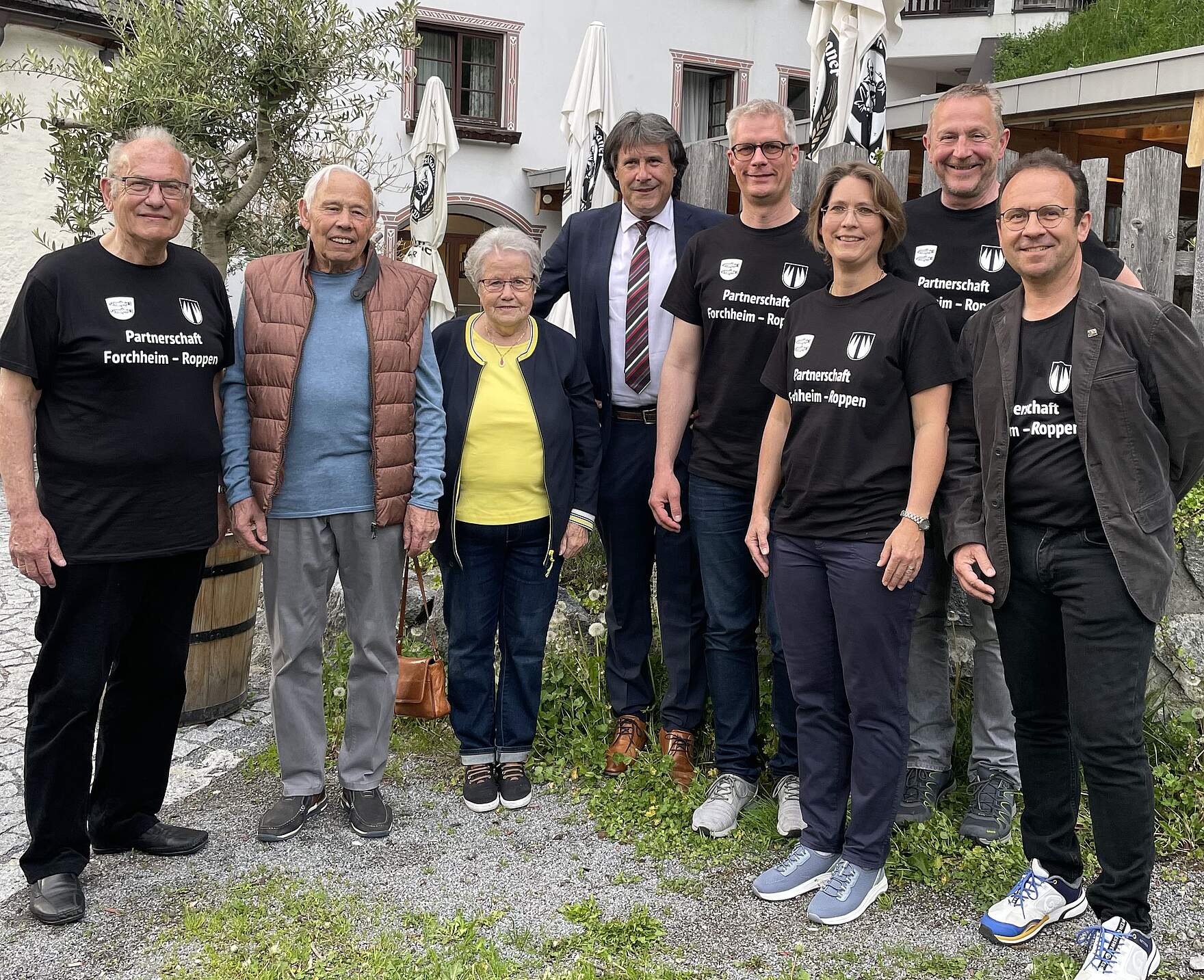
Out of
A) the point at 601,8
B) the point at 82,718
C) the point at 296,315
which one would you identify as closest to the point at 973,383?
the point at 296,315

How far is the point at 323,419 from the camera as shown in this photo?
366 cm

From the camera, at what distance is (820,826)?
3510mm

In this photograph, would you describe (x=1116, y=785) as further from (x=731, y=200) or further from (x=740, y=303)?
(x=731, y=200)

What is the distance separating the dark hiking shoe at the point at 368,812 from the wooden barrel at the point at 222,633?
104cm

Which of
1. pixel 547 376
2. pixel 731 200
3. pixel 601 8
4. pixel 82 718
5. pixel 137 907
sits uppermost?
pixel 601 8

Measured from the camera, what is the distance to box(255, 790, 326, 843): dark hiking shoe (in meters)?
3.84

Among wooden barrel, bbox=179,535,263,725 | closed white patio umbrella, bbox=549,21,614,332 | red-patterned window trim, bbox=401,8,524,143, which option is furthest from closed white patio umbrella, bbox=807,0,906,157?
red-patterned window trim, bbox=401,8,524,143

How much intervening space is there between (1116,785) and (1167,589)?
539mm

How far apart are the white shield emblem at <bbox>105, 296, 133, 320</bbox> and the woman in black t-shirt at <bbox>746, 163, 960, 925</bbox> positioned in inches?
76.1

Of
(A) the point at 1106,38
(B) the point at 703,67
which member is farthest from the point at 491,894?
(B) the point at 703,67

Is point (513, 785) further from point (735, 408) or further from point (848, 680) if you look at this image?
point (735, 408)

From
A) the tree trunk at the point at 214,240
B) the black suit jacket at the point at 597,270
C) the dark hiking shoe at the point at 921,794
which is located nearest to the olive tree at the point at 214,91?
the tree trunk at the point at 214,240

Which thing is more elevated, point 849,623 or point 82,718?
point 849,623

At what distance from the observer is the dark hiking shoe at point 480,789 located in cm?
413
